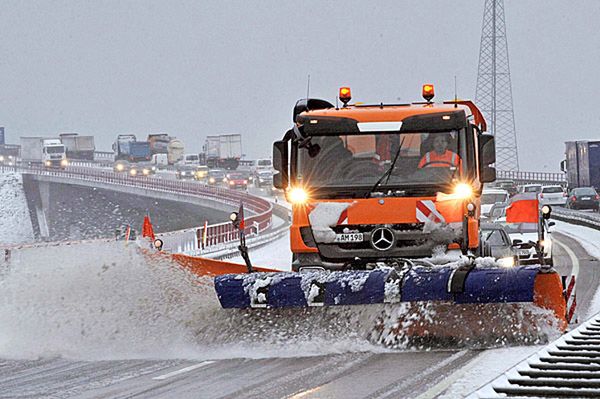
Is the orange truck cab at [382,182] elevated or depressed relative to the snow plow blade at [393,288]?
elevated

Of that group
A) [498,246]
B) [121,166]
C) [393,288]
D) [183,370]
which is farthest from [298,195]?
[121,166]

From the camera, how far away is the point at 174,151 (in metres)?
128

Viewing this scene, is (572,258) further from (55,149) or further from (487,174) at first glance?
(55,149)

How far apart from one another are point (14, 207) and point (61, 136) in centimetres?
2860

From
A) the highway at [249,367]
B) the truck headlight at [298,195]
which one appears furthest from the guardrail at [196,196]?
the highway at [249,367]

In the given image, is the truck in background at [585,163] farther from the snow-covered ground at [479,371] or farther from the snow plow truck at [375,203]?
the snow-covered ground at [479,371]

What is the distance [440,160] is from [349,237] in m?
1.15

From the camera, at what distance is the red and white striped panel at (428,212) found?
10.7 meters

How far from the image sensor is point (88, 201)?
352 ft

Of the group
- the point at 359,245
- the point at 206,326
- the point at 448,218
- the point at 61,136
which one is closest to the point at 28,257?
the point at 206,326

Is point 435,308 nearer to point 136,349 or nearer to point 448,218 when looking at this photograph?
point 448,218

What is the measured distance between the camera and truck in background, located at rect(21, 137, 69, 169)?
10612 cm

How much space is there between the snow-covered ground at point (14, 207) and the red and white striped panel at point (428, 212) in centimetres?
9327

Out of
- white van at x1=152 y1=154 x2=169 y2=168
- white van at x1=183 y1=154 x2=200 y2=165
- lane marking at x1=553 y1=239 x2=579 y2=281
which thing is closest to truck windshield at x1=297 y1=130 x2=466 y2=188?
lane marking at x1=553 y1=239 x2=579 y2=281
